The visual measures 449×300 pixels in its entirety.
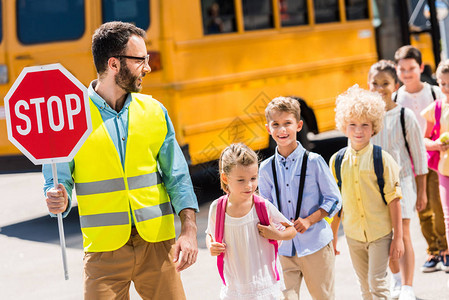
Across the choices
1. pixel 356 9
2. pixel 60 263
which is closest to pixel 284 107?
pixel 60 263

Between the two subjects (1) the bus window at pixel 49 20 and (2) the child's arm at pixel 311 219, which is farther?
(1) the bus window at pixel 49 20

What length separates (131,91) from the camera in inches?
121

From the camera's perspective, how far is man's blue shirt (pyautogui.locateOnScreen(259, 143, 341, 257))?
12.0 ft

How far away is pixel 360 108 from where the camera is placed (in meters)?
4.03

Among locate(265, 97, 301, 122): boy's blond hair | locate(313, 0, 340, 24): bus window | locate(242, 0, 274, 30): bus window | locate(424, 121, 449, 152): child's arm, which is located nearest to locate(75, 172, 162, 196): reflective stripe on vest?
locate(265, 97, 301, 122): boy's blond hair

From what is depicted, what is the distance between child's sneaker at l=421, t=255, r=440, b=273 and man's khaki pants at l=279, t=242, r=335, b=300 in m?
1.75

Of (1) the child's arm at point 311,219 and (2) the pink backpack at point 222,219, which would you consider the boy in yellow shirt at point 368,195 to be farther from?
(2) the pink backpack at point 222,219

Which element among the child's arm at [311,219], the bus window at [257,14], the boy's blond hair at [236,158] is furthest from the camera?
the bus window at [257,14]

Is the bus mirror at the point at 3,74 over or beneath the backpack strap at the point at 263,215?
over

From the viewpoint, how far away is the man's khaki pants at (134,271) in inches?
117

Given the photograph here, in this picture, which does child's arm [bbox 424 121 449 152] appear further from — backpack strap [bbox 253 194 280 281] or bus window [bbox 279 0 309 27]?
bus window [bbox 279 0 309 27]

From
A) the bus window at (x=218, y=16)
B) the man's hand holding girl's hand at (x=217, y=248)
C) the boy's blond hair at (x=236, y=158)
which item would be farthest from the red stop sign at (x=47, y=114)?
the bus window at (x=218, y=16)

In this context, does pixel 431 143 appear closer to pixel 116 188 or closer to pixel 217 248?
pixel 217 248

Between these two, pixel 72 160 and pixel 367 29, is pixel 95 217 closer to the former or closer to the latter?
pixel 72 160
